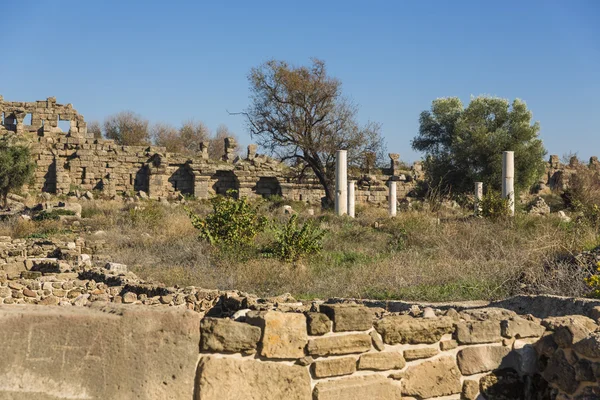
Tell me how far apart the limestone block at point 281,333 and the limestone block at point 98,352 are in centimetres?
43

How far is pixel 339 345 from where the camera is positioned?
4.27m

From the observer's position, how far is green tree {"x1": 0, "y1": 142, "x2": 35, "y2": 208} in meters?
24.6

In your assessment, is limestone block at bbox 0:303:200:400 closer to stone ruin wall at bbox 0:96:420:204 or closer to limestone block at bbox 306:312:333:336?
limestone block at bbox 306:312:333:336

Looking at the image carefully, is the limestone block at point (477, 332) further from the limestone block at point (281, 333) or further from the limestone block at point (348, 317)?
the limestone block at point (281, 333)

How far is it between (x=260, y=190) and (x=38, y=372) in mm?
25626

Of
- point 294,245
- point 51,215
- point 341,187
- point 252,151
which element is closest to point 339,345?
point 294,245

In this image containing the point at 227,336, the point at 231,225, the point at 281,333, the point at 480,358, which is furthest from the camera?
the point at 231,225

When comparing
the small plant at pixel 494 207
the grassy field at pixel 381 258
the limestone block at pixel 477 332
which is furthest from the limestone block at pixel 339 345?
the small plant at pixel 494 207

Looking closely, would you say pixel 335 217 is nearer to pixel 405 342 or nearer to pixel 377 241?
pixel 377 241

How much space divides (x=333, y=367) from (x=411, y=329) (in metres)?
0.65

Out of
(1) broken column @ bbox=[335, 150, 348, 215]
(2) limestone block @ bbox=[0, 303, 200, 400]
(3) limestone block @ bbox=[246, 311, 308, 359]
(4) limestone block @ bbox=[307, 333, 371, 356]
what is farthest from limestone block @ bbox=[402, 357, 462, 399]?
(1) broken column @ bbox=[335, 150, 348, 215]

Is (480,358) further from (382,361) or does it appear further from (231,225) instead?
(231,225)

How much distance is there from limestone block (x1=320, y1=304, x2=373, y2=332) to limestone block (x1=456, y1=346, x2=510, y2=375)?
78 centimetres

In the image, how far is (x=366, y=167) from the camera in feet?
97.9
